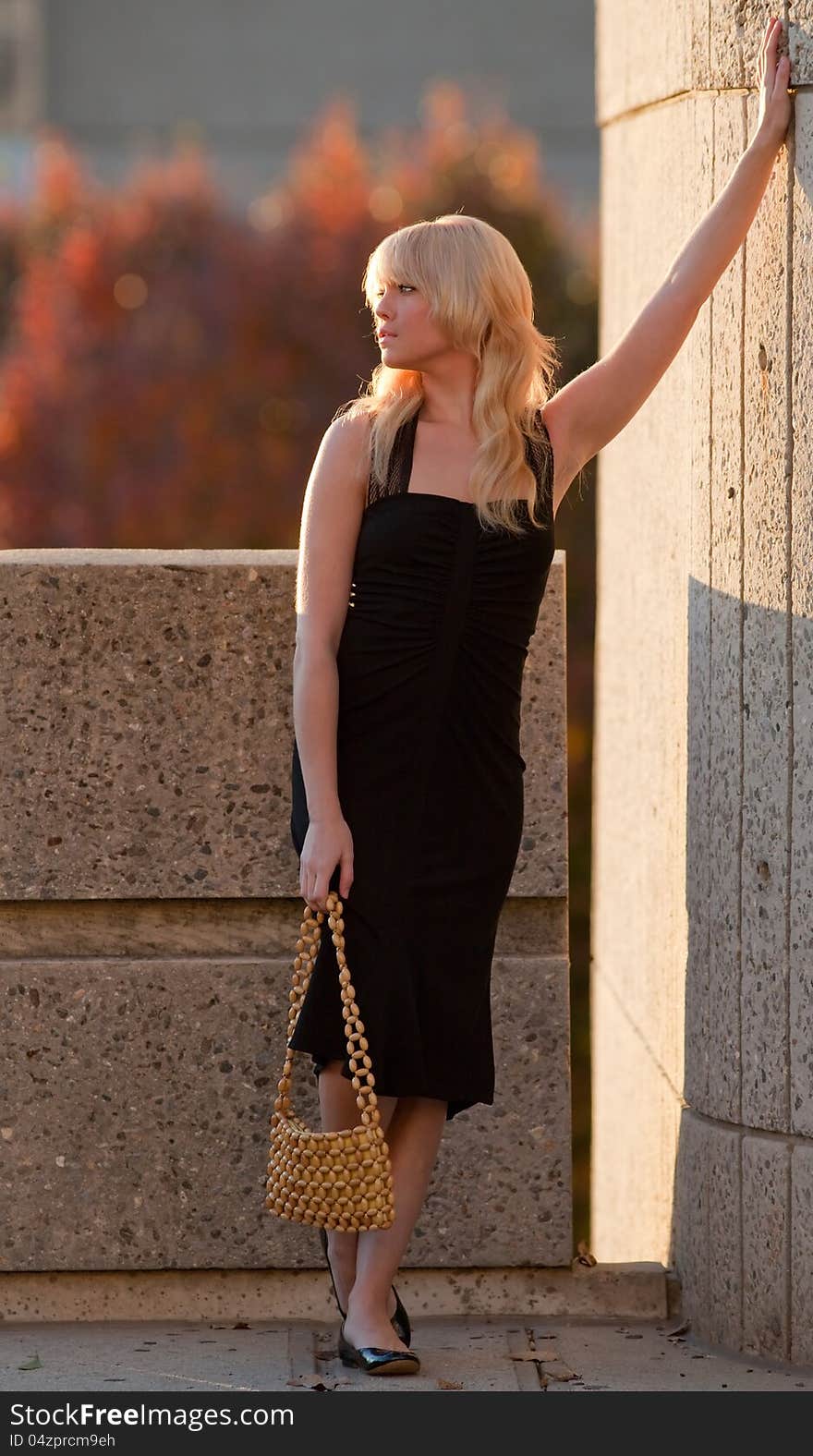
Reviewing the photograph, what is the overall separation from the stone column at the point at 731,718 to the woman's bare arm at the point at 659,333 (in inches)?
2.3

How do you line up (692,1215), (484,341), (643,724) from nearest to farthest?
(484,341), (692,1215), (643,724)

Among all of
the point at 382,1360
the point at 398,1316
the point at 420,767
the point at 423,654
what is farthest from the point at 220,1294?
the point at 423,654

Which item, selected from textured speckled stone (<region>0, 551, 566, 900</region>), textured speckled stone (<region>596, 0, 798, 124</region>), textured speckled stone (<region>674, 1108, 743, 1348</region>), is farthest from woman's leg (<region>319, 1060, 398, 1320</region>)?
textured speckled stone (<region>596, 0, 798, 124</region>)

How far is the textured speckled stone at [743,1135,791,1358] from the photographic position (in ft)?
12.0

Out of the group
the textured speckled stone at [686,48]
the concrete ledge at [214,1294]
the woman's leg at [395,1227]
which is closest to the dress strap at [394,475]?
the textured speckled stone at [686,48]

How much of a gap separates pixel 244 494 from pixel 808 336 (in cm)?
1280

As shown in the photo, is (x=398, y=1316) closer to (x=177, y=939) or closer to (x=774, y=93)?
(x=177, y=939)

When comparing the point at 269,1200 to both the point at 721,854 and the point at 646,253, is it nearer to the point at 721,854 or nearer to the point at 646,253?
the point at 721,854

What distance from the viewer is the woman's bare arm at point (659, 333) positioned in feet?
11.8

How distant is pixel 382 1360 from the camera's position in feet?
11.6

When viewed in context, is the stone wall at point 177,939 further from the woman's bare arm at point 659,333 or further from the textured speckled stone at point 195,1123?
the woman's bare arm at point 659,333

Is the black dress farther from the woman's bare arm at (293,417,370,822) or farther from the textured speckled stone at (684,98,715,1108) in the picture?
the textured speckled stone at (684,98,715,1108)

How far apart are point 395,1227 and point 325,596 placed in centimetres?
117
